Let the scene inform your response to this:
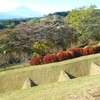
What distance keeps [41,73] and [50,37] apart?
70.4ft

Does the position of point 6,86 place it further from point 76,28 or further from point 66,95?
point 76,28

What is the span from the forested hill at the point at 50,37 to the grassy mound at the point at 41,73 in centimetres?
1155

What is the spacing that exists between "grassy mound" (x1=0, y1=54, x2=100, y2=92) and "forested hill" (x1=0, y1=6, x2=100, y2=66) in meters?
11.6

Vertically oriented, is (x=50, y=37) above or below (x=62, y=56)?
below

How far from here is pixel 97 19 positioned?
4934 centimetres

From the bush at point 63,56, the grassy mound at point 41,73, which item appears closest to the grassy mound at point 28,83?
the grassy mound at point 41,73

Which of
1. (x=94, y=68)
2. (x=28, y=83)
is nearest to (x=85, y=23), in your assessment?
(x=94, y=68)

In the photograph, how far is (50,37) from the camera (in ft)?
139

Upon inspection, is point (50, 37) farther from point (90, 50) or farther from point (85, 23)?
point (90, 50)

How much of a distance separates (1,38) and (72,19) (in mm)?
17014

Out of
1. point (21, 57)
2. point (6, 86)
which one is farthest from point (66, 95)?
point (21, 57)

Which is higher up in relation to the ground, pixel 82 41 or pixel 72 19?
pixel 72 19

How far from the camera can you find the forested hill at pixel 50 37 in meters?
36.3

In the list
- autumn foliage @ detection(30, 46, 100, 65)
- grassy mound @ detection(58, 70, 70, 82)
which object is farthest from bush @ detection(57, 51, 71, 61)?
grassy mound @ detection(58, 70, 70, 82)
